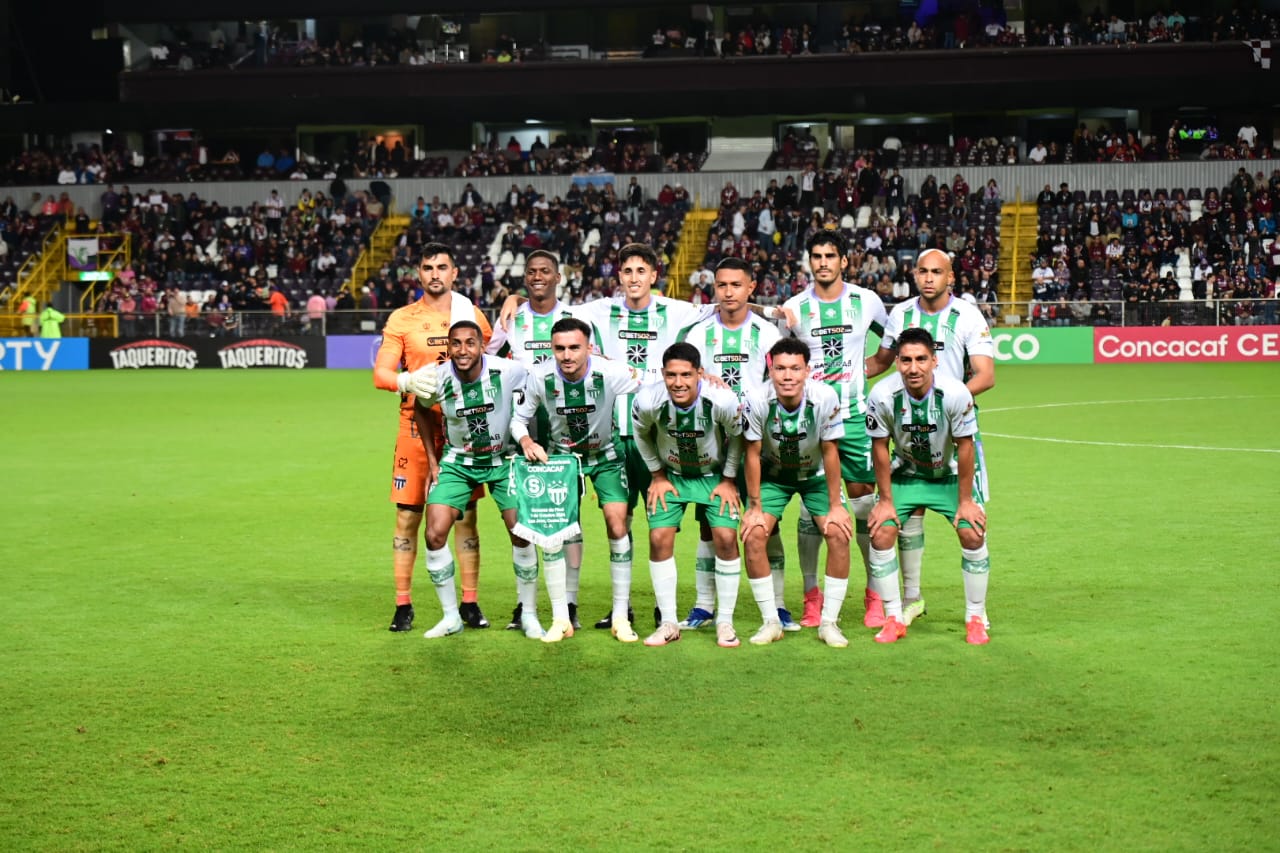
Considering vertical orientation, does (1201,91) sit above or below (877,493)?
above

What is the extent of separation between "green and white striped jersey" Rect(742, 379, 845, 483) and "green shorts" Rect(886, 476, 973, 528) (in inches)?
19.8

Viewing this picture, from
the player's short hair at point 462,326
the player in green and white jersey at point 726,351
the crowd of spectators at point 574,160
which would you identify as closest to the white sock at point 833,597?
the player in green and white jersey at point 726,351

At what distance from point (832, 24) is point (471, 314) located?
41477mm

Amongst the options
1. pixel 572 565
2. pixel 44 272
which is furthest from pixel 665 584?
pixel 44 272

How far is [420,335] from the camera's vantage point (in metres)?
8.64

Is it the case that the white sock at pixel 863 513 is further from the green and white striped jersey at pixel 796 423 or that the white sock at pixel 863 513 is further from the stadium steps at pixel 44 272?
the stadium steps at pixel 44 272

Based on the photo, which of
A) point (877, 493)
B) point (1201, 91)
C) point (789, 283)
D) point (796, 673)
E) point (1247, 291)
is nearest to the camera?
point (796, 673)

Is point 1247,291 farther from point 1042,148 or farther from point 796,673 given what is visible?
point 796,673

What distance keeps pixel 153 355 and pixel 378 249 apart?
8.60 m

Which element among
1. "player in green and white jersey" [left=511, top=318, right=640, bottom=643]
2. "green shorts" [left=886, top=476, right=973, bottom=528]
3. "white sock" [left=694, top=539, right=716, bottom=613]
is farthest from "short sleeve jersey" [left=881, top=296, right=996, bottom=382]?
"player in green and white jersey" [left=511, top=318, right=640, bottom=643]

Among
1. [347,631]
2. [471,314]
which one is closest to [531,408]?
[471,314]

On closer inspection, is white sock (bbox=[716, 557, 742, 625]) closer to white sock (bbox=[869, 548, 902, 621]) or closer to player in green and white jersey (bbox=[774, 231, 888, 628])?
A: player in green and white jersey (bbox=[774, 231, 888, 628])

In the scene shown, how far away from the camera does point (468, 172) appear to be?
4634 cm

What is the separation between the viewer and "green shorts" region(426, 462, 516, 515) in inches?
322
